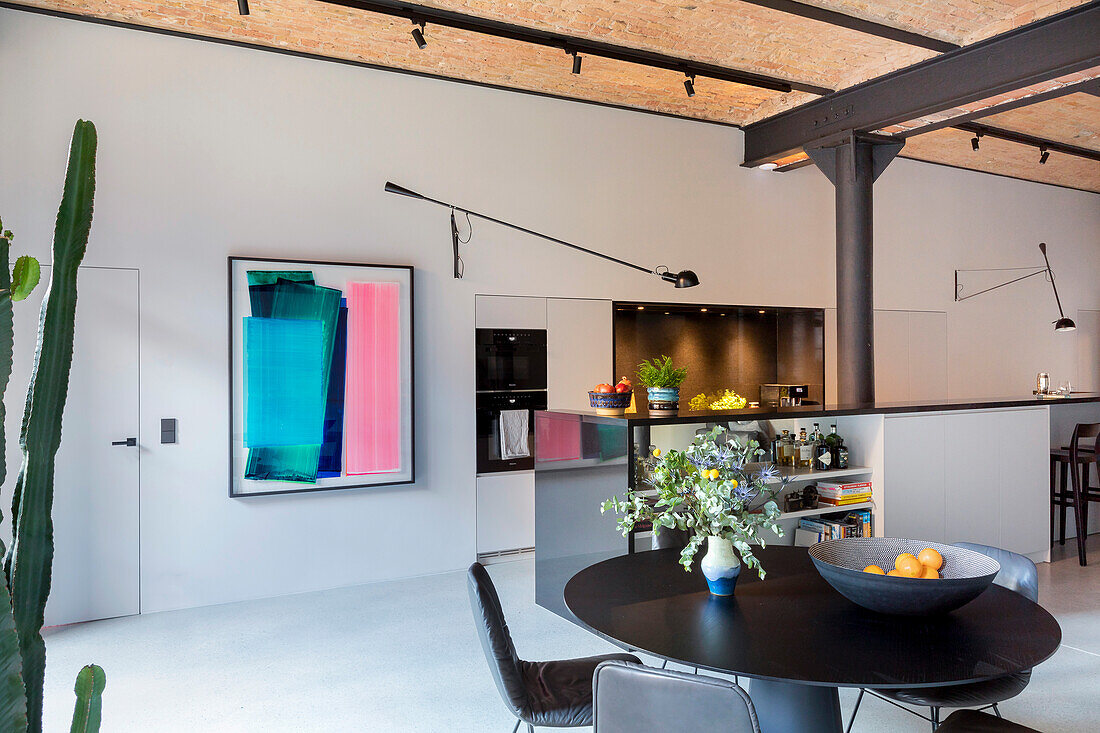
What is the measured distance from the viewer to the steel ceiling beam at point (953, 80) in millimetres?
4367

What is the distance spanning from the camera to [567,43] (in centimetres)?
496

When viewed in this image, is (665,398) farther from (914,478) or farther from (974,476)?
(974,476)

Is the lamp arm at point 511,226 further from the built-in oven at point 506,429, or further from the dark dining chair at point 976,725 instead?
the dark dining chair at point 976,725

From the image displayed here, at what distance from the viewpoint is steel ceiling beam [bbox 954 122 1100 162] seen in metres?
6.68

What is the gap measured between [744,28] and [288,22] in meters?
2.86

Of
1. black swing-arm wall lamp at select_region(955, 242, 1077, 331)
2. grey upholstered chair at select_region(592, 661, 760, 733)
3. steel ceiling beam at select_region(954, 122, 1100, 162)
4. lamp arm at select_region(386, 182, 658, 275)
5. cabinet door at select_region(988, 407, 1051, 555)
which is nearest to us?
grey upholstered chair at select_region(592, 661, 760, 733)

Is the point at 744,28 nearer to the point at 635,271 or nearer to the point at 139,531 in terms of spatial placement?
the point at 635,271

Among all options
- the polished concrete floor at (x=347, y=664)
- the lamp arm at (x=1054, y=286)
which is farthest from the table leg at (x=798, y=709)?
the lamp arm at (x=1054, y=286)

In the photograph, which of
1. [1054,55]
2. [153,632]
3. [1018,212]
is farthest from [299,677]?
[1018,212]

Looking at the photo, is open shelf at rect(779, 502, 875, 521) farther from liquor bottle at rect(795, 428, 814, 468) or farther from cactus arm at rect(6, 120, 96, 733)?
cactus arm at rect(6, 120, 96, 733)

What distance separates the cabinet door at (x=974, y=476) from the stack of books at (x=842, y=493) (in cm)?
82

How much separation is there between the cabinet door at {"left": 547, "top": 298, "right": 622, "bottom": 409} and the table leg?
3.75 m

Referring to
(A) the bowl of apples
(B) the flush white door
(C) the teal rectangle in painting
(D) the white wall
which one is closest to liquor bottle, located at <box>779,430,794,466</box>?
(A) the bowl of apples

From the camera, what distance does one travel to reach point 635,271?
6.30 meters
